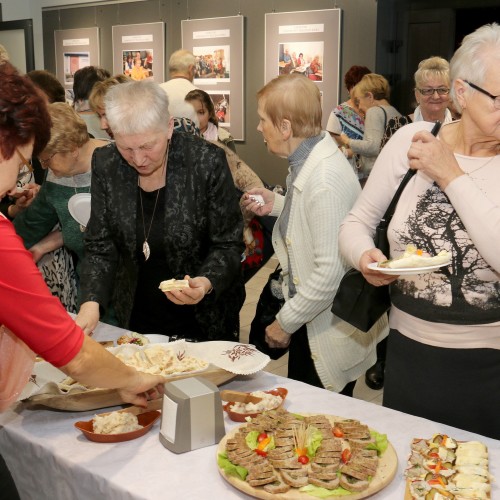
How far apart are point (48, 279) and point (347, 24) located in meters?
4.68

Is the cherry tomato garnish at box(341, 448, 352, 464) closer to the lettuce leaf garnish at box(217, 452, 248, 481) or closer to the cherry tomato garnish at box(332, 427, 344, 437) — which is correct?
the cherry tomato garnish at box(332, 427, 344, 437)

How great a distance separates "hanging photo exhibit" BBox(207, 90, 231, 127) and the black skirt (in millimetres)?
6200

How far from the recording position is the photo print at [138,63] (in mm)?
8750

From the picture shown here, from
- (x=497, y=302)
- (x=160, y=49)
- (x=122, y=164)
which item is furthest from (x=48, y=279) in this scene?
(x=160, y=49)

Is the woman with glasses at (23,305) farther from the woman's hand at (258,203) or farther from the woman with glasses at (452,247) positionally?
the woman's hand at (258,203)

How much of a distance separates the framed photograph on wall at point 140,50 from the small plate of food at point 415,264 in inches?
285

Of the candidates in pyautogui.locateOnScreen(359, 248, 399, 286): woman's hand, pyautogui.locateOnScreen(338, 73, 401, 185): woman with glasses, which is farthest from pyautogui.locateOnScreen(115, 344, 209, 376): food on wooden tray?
pyautogui.locateOnScreen(338, 73, 401, 185): woman with glasses

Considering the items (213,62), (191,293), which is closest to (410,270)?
(191,293)

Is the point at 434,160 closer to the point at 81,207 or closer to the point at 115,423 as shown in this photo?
the point at 115,423

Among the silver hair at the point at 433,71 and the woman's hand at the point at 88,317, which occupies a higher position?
the silver hair at the point at 433,71

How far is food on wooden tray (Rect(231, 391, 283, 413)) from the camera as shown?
1.99 metres

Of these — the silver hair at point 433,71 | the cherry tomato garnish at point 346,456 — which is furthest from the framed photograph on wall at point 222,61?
the cherry tomato garnish at point 346,456

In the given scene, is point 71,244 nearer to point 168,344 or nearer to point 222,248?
point 222,248

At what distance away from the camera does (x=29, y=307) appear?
146 cm
